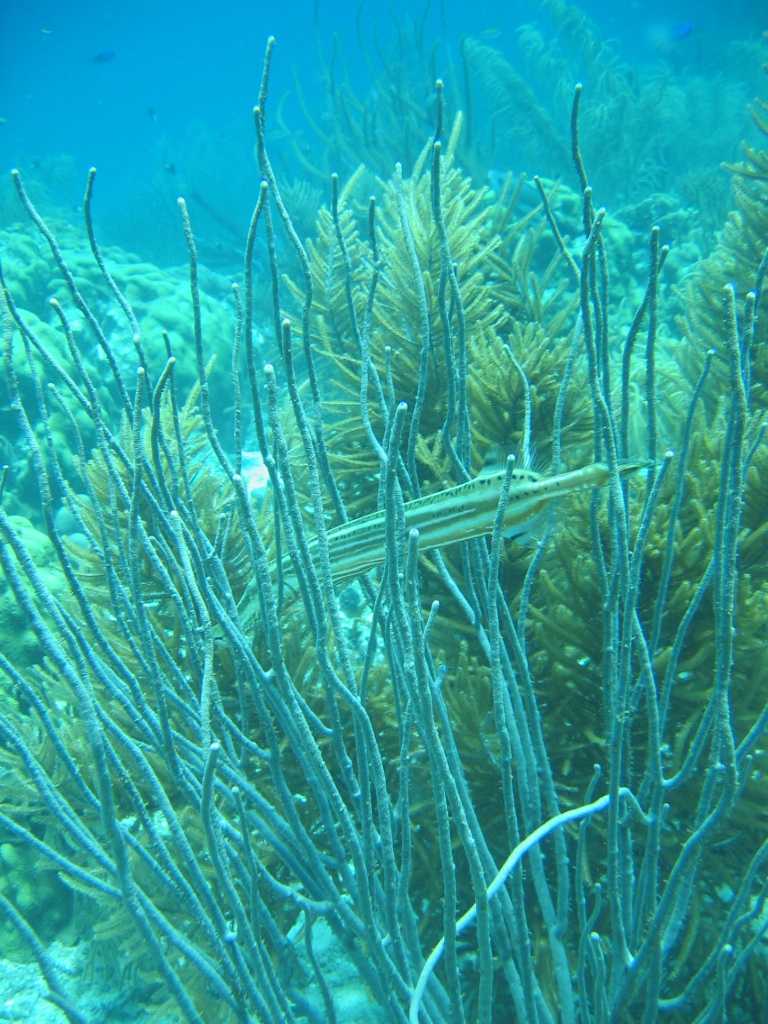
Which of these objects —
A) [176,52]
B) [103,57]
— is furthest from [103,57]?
[176,52]

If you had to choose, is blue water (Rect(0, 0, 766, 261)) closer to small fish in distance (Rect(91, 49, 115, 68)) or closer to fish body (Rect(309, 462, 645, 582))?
small fish in distance (Rect(91, 49, 115, 68))

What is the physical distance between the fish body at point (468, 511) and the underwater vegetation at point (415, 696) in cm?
3

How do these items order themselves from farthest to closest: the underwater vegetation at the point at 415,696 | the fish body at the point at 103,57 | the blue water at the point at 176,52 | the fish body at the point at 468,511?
the blue water at the point at 176,52, the fish body at the point at 103,57, the fish body at the point at 468,511, the underwater vegetation at the point at 415,696

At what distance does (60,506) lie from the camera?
796 centimetres

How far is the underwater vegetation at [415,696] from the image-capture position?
1422 mm

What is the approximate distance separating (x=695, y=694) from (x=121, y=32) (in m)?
104

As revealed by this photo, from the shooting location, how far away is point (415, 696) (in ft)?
4.74

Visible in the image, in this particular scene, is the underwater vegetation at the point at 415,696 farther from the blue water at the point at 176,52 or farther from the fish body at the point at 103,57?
the blue water at the point at 176,52

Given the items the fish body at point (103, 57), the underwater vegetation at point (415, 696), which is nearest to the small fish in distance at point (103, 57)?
the fish body at point (103, 57)

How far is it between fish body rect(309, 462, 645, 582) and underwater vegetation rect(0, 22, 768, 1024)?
0.11ft

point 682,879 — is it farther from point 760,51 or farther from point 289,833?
point 760,51

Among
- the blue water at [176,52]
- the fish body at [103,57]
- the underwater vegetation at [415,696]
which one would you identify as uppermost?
the blue water at [176,52]

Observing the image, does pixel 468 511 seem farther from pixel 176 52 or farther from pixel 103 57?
pixel 176 52

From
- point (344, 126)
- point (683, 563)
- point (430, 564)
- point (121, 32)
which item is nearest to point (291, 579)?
point (430, 564)
